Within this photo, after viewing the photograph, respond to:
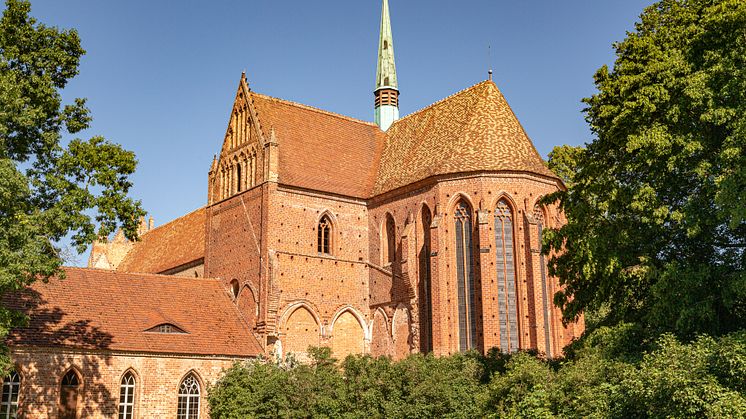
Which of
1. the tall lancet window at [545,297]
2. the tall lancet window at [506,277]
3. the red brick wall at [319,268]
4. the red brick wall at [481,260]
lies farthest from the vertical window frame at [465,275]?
the red brick wall at [319,268]

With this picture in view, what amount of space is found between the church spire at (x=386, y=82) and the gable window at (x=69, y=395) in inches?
907

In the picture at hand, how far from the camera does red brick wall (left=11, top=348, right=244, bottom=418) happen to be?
29234mm

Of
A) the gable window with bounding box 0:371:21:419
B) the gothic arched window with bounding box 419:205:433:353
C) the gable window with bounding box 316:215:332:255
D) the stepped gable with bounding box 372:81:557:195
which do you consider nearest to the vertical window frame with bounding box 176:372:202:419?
the gable window with bounding box 0:371:21:419

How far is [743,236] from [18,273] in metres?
19.1

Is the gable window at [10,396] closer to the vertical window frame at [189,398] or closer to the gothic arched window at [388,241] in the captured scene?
the vertical window frame at [189,398]

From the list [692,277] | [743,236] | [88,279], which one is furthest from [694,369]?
[88,279]

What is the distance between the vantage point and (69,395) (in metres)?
30.1

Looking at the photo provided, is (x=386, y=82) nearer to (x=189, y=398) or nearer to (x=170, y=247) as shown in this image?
(x=170, y=247)

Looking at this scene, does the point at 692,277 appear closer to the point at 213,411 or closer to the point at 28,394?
the point at 213,411

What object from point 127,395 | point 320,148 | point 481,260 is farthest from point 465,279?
point 127,395

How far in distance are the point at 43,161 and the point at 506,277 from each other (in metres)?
19.2

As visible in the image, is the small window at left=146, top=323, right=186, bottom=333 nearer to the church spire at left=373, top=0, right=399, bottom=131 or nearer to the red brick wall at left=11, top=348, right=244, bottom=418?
the red brick wall at left=11, top=348, right=244, bottom=418

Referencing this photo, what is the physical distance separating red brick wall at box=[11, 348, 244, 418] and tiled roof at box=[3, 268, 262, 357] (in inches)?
15.9

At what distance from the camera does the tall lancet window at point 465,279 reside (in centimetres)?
3362
